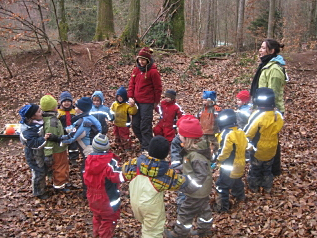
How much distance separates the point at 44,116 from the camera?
5.32m

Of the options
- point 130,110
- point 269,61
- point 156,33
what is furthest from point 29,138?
point 156,33

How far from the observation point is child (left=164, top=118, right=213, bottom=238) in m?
3.75

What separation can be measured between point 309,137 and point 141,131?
466 cm

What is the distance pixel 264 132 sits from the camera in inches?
192

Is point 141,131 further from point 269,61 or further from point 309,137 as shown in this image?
point 309,137

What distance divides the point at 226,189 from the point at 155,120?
4.75 metres

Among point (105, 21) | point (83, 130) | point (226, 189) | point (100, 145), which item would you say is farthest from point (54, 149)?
point (105, 21)

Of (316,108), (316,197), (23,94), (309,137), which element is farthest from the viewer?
(23,94)

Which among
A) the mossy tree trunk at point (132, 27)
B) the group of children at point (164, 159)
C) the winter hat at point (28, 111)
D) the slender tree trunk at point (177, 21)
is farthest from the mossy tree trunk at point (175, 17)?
the winter hat at point (28, 111)

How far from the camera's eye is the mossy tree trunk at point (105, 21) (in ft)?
48.3

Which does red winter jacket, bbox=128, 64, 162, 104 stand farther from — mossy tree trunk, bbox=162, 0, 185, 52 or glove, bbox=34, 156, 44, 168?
mossy tree trunk, bbox=162, 0, 185, 52

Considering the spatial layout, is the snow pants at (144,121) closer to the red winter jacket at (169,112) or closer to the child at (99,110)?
the red winter jacket at (169,112)

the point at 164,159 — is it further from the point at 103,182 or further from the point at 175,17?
the point at 175,17

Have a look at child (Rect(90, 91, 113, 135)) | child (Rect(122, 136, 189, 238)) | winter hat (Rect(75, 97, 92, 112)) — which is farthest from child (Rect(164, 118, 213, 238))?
child (Rect(90, 91, 113, 135))
